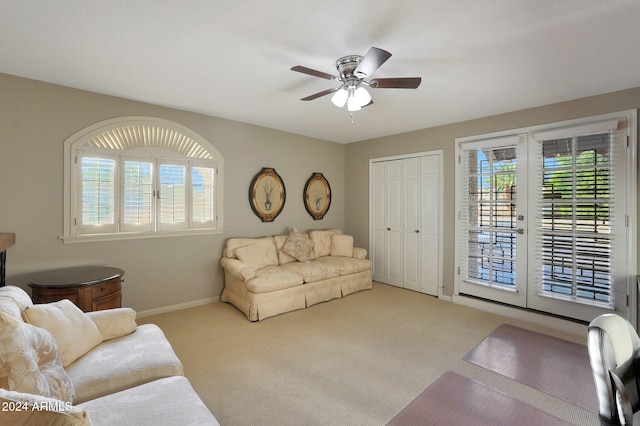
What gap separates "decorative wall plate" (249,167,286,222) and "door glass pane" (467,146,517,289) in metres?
2.93

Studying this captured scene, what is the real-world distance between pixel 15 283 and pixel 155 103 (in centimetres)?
238

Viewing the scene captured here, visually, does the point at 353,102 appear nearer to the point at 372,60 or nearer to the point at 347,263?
the point at 372,60

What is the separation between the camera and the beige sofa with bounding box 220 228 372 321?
3.66 meters

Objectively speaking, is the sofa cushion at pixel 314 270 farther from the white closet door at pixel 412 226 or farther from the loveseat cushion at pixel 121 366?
the loveseat cushion at pixel 121 366

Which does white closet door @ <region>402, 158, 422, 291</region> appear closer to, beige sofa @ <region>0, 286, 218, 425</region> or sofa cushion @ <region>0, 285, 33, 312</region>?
beige sofa @ <region>0, 286, 218, 425</region>

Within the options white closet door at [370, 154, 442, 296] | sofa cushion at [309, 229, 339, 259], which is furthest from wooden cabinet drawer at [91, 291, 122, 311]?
white closet door at [370, 154, 442, 296]

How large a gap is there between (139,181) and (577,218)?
5193mm

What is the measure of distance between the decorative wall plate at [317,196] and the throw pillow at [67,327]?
3.72m

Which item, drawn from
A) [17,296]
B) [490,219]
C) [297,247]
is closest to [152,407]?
[17,296]

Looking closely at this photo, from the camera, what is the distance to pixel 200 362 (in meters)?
2.63

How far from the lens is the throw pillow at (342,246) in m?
5.16

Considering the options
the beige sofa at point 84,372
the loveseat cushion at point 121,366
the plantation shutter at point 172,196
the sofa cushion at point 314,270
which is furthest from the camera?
the sofa cushion at point 314,270

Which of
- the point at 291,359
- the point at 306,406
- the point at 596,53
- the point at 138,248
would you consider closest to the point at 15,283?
the point at 138,248

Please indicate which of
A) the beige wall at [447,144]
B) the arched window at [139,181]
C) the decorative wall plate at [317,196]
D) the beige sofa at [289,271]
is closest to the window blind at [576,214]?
the beige wall at [447,144]
